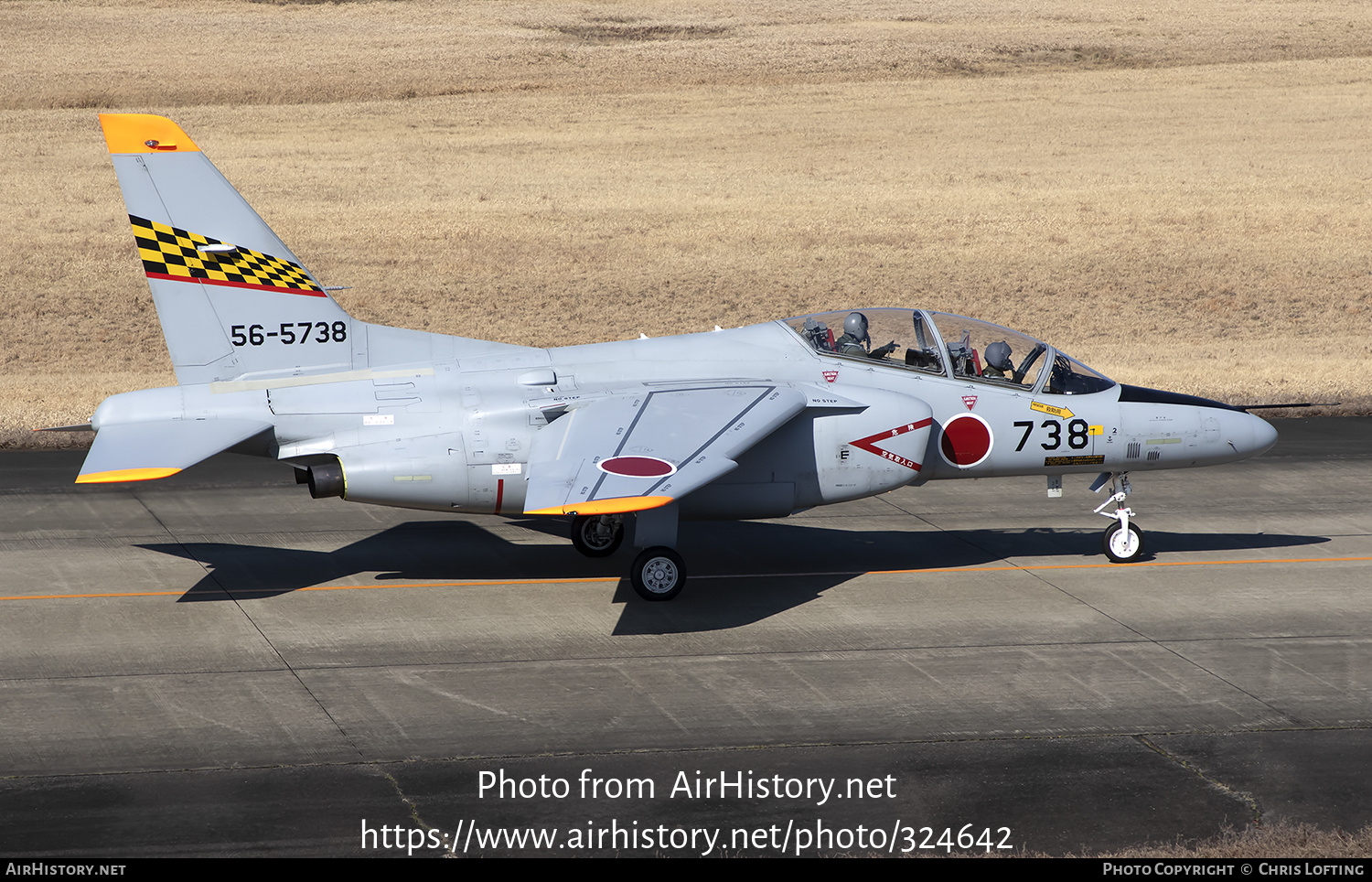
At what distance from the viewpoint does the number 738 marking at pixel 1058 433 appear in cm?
1537

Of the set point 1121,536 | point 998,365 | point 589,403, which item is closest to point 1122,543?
point 1121,536

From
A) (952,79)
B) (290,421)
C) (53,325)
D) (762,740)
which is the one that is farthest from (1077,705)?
(952,79)

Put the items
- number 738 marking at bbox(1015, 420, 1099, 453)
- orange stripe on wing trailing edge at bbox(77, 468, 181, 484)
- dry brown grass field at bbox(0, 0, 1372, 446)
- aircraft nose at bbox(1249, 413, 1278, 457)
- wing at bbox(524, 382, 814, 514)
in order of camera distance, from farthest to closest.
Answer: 1. dry brown grass field at bbox(0, 0, 1372, 446)
2. aircraft nose at bbox(1249, 413, 1278, 457)
3. number 738 marking at bbox(1015, 420, 1099, 453)
4. orange stripe on wing trailing edge at bbox(77, 468, 181, 484)
5. wing at bbox(524, 382, 814, 514)

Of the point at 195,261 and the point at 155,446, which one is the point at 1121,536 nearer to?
the point at 155,446

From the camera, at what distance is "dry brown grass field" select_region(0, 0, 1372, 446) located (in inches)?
1315

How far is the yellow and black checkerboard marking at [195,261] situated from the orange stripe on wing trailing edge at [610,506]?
15.2 feet

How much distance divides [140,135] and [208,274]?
Result: 1.56m

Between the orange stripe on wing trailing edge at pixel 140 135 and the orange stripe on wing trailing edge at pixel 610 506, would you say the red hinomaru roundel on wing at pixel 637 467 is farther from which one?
the orange stripe on wing trailing edge at pixel 140 135

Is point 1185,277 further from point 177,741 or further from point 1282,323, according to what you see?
point 177,741

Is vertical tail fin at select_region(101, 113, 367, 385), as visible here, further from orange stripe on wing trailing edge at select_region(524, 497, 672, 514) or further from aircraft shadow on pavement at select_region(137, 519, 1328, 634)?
orange stripe on wing trailing edge at select_region(524, 497, 672, 514)

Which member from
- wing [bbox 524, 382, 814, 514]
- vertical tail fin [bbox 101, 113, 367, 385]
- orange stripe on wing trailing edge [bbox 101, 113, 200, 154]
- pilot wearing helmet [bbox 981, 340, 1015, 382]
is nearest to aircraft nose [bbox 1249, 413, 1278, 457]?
pilot wearing helmet [bbox 981, 340, 1015, 382]

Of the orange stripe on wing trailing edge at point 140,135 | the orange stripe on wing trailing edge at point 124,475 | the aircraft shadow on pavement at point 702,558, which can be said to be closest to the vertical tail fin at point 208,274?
the orange stripe on wing trailing edge at point 140,135

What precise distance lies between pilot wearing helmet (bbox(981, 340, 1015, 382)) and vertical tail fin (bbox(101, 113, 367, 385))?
22.4 ft

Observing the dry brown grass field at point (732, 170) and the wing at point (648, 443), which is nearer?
the wing at point (648, 443)
